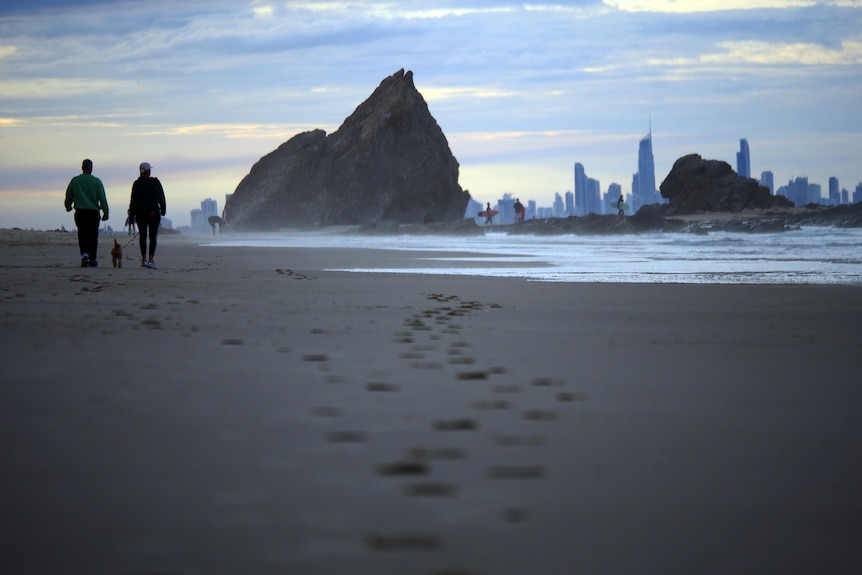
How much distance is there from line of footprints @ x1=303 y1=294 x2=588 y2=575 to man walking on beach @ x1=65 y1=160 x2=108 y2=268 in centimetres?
989

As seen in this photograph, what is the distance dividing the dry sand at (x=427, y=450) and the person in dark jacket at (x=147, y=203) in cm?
860

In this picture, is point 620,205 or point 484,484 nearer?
point 484,484

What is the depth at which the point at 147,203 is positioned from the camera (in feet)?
43.5

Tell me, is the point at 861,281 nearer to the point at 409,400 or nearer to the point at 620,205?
the point at 409,400

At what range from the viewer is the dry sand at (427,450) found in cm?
163

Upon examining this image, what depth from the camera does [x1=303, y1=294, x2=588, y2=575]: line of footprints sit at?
1.76m

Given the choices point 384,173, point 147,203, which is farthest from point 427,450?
point 384,173

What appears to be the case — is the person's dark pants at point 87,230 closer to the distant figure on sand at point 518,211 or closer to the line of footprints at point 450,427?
the line of footprints at point 450,427

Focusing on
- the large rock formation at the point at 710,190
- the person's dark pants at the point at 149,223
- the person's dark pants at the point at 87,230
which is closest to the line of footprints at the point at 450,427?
the person's dark pants at the point at 149,223

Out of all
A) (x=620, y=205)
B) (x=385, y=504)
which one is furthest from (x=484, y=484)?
(x=620, y=205)

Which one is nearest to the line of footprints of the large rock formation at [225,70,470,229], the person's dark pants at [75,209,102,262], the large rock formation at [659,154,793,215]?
the person's dark pants at [75,209,102,262]

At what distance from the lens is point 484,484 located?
199cm

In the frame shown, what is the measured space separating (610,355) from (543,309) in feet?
7.92

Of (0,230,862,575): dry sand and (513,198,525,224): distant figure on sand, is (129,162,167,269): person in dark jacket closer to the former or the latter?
(0,230,862,575): dry sand
